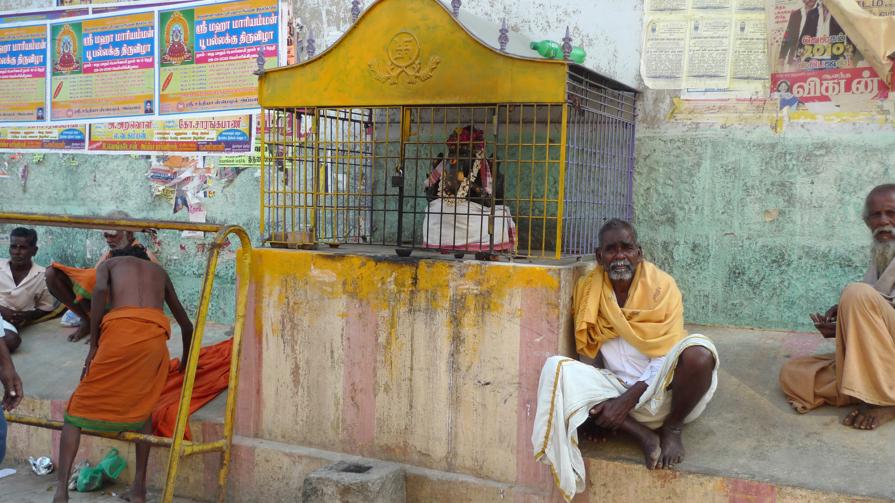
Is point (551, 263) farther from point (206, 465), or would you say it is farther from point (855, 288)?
point (206, 465)

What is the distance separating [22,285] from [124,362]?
111 inches

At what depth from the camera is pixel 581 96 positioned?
454cm

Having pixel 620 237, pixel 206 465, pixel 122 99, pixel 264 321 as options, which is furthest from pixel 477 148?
pixel 122 99

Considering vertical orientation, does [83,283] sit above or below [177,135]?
below

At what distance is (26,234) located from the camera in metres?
7.07

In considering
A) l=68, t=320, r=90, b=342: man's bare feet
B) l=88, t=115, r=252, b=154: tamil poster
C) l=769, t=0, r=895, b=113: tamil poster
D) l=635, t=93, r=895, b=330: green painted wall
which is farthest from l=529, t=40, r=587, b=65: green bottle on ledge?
l=68, t=320, r=90, b=342: man's bare feet

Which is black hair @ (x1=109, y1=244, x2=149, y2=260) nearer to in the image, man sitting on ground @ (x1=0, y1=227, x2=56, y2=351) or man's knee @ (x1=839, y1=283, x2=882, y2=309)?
man sitting on ground @ (x1=0, y1=227, x2=56, y2=351)

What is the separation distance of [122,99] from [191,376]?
3826 mm

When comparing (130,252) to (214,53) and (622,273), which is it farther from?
(622,273)

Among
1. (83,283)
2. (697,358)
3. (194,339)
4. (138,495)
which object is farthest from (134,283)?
(697,358)

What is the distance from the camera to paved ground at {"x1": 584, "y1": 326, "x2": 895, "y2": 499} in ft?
12.2

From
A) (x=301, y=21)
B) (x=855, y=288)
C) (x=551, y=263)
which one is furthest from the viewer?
(x=301, y=21)

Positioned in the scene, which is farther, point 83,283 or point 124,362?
point 83,283

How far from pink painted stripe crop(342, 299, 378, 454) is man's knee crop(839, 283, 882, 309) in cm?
229
